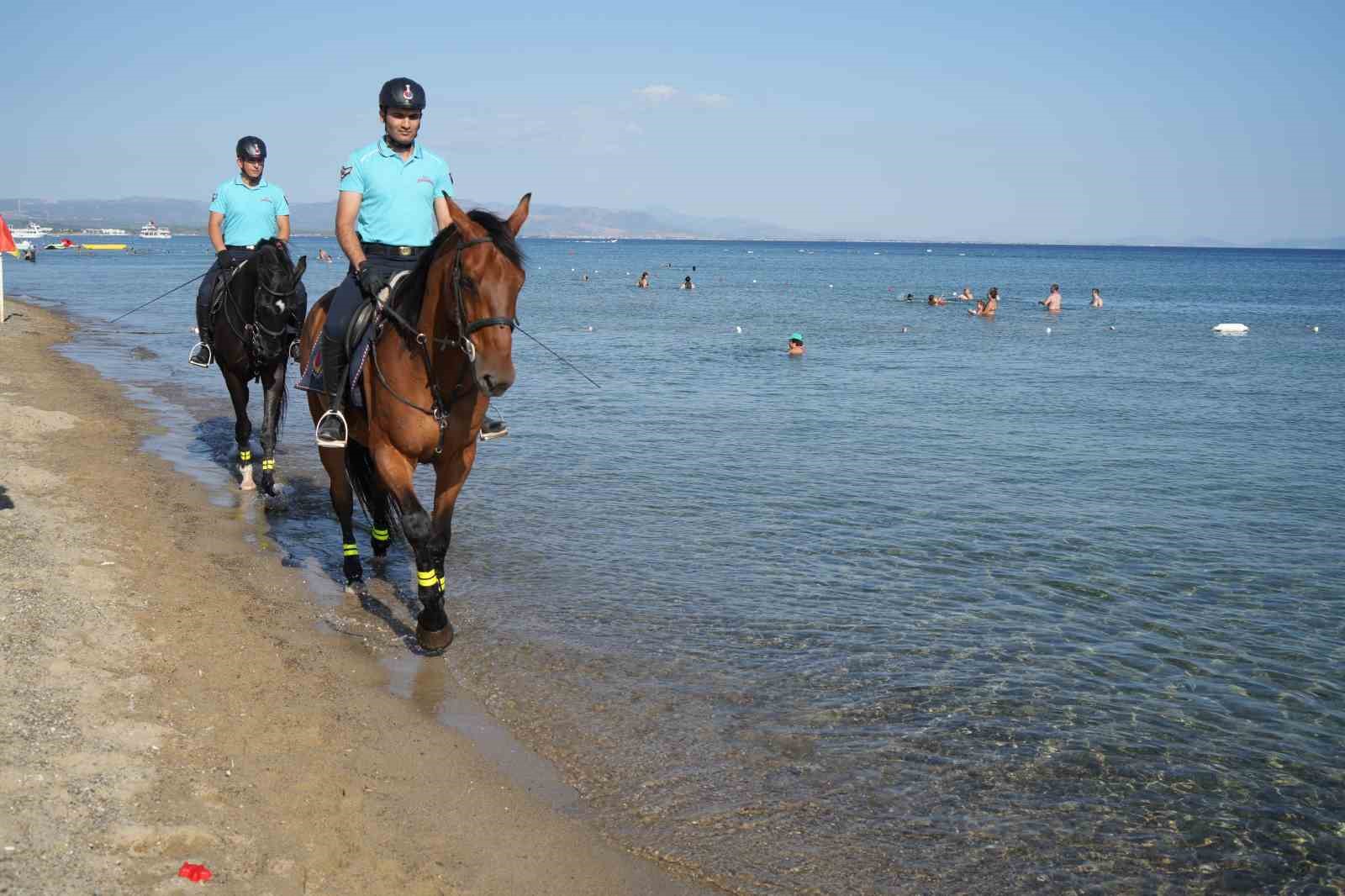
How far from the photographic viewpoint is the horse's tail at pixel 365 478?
920cm

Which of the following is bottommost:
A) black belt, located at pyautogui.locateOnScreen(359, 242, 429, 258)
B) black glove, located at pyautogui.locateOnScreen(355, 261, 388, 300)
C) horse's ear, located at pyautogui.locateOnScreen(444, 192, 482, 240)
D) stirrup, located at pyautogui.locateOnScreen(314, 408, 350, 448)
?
stirrup, located at pyautogui.locateOnScreen(314, 408, 350, 448)

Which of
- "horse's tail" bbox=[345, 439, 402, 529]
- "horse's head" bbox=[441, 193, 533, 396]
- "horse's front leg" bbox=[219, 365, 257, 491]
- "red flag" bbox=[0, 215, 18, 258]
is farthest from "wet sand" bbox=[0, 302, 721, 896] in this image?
"red flag" bbox=[0, 215, 18, 258]

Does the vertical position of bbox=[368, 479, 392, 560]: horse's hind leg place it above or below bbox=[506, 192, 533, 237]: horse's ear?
below

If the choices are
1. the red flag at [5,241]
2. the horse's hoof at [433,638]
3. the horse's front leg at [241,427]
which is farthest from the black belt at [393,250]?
the red flag at [5,241]

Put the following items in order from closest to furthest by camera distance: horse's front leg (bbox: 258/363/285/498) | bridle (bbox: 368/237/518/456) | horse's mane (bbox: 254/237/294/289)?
bridle (bbox: 368/237/518/456)
horse's mane (bbox: 254/237/294/289)
horse's front leg (bbox: 258/363/285/498)

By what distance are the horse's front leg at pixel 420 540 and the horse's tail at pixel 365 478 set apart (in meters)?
1.11

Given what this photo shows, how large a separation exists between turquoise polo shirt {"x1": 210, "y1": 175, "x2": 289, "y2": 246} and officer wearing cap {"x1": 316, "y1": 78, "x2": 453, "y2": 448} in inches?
199

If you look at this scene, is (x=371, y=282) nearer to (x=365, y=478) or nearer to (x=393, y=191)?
(x=393, y=191)

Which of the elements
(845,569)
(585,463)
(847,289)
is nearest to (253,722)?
(845,569)

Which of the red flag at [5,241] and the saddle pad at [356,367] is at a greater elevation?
the red flag at [5,241]

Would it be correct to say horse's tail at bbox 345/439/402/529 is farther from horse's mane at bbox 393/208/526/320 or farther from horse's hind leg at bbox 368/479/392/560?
horse's mane at bbox 393/208/526/320

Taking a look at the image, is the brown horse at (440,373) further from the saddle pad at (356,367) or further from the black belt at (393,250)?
the black belt at (393,250)

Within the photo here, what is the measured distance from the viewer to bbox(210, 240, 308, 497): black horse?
40.6ft

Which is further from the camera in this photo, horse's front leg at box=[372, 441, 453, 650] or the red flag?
the red flag
